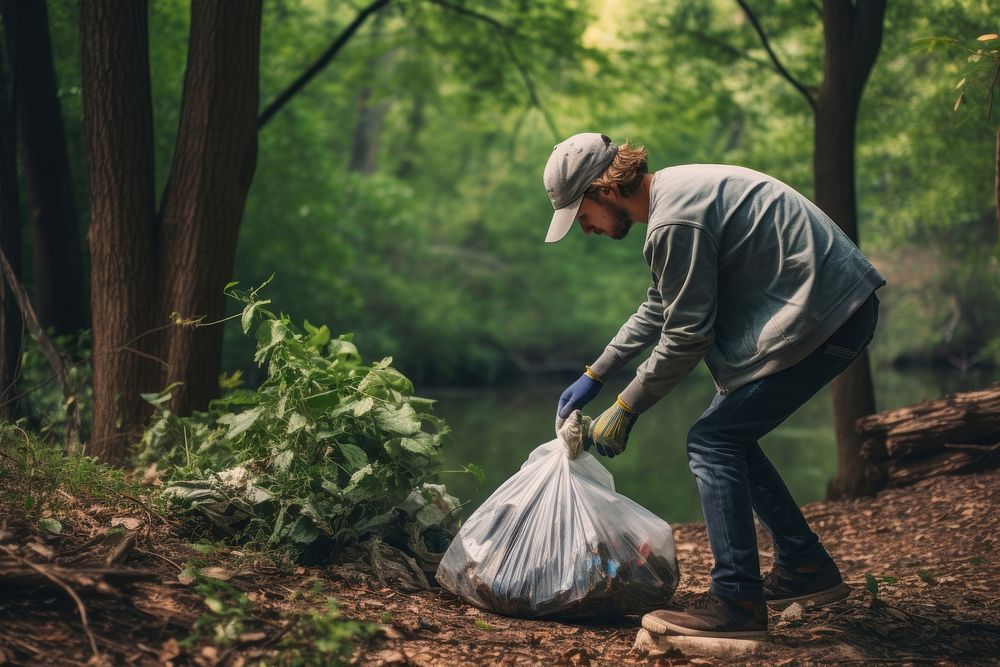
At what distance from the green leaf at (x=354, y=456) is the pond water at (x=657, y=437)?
9.81ft

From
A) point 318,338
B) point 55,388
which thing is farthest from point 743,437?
point 55,388

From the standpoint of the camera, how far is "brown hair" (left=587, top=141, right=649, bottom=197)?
3.04 m

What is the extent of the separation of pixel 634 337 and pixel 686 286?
1.87ft

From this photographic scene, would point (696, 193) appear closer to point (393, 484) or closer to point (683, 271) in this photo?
point (683, 271)

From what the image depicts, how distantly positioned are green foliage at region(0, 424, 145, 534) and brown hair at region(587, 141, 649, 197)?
6.73 feet

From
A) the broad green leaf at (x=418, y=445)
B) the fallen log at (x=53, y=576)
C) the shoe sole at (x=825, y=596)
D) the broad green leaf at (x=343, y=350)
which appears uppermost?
the broad green leaf at (x=343, y=350)

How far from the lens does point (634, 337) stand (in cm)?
345

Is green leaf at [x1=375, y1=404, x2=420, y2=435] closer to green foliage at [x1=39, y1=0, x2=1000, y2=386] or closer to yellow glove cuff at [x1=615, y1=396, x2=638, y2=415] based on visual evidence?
yellow glove cuff at [x1=615, y1=396, x2=638, y2=415]

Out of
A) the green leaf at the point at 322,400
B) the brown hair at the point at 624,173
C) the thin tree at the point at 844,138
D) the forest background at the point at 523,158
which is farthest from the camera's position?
the forest background at the point at 523,158

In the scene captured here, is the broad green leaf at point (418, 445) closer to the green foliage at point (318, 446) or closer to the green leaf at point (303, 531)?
the green foliage at point (318, 446)

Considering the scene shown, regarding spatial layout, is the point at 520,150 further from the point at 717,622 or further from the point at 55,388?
the point at 717,622

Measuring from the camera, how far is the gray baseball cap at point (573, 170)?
3066 mm

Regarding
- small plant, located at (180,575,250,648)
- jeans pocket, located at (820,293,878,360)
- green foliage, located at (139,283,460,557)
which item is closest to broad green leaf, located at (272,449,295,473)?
green foliage, located at (139,283,460,557)

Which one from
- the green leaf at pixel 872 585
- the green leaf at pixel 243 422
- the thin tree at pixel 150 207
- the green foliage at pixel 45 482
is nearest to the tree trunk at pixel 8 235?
the thin tree at pixel 150 207
